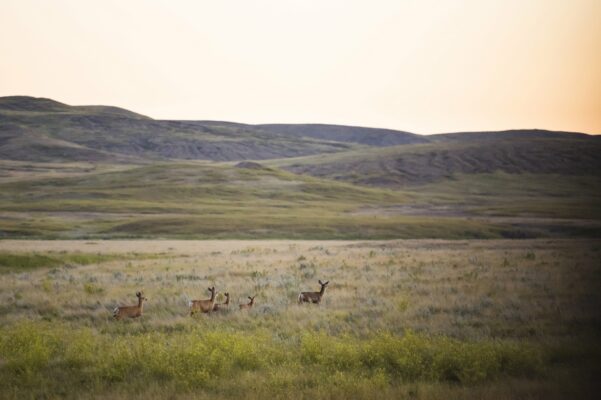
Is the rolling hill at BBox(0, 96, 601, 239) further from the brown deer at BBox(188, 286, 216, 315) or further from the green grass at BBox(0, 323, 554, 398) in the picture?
the green grass at BBox(0, 323, 554, 398)

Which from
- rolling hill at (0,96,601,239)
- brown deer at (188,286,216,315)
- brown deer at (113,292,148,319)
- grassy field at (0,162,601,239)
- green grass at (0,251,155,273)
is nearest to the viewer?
brown deer at (113,292,148,319)

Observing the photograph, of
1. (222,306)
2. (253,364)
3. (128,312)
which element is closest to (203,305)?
(222,306)

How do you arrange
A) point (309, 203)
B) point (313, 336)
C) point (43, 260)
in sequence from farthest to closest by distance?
point (309, 203) → point (43, 260) → point (313, 336)

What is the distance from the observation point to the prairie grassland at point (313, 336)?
10.1m

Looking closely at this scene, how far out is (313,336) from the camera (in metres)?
13.0

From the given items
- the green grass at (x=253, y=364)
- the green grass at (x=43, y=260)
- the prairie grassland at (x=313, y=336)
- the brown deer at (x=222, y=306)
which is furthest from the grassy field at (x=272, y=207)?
the green grass at (x=253, y=364)

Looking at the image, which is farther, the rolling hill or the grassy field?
the rolling hill

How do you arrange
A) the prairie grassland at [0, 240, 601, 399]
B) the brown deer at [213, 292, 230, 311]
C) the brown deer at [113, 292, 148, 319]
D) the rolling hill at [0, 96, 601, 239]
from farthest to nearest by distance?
the rolling hill at [0, 96, 601, 239] < the brown deer at [213, 292, 230, 311] < the brown deer at [113, 292, 148, 319] < the prairie grassland at [0, 240, 601, 399]

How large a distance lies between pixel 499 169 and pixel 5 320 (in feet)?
641

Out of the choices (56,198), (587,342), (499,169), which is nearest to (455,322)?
(587,342)

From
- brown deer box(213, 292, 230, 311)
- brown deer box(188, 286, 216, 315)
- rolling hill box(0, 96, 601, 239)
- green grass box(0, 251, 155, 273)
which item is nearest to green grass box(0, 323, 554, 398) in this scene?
brown deer box(188, 286, 216, 315)

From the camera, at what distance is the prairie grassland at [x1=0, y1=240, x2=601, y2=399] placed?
10.1 meters

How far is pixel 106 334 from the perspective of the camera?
14266 millimetres

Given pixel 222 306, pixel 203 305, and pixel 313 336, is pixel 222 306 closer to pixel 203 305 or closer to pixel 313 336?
pixel 203 305
